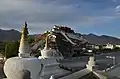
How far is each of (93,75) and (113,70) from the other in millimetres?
2674

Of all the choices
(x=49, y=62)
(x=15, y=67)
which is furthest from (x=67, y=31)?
(x=15, y=67)

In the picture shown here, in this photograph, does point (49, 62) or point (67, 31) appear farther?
point (67, 31)

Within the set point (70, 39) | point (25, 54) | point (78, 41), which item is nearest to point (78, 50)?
point (70, 39)

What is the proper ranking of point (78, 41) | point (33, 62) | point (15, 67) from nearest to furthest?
point (15, 67) < point (33, 62) < point (78, 41)

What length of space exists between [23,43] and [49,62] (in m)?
7.42

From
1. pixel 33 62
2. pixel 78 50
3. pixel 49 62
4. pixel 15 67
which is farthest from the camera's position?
pixel 78 50

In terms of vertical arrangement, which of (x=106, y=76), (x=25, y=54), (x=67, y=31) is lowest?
(x=106, y=76)

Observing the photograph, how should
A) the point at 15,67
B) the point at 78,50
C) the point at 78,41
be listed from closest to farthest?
1. the point at 15,67
2. the point at 78,50
3. the point at 78,41

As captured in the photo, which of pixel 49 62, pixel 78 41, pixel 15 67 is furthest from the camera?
pixel 78 41

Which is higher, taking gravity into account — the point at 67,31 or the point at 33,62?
the point at 67,31

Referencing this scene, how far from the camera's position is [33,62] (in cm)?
646

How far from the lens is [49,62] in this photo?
46.3 feet

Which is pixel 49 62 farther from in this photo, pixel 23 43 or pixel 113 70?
pixel 23 43

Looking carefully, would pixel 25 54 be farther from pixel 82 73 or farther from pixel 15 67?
pixel 82 73
